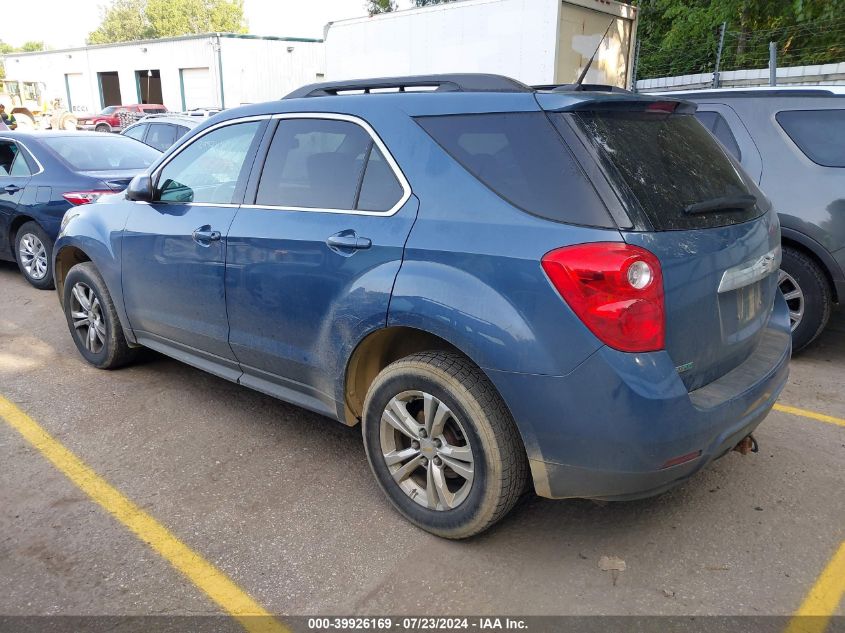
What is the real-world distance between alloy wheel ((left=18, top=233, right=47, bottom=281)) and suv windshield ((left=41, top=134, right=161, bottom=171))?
91 centimetres

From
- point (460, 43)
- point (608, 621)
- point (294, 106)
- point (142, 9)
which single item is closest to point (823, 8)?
point (460, 43)

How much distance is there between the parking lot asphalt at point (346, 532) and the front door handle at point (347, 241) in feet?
3.91

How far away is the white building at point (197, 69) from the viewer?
32.2 metres

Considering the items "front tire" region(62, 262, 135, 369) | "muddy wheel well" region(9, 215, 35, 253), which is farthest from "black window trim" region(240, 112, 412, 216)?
"muddy wheel well" region(9, 215, 35, 253)

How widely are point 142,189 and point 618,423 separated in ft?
10.3

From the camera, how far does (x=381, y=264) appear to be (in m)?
2.81

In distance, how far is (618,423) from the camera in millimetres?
2309

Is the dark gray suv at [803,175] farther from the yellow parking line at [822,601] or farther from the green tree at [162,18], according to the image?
the green tree at [162,18]

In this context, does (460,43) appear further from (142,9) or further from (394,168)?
(142,9)

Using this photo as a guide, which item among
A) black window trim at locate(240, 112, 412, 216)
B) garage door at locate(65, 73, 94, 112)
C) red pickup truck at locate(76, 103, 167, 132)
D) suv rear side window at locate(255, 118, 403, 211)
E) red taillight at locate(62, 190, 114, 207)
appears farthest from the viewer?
garage door at locate(65, 73, 94, 112)

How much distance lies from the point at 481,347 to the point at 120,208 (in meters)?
2.95

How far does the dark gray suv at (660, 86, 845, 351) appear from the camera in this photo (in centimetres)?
460

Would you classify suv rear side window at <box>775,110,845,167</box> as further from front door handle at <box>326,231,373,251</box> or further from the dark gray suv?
front door handle at <box>326,231,373,251</box>

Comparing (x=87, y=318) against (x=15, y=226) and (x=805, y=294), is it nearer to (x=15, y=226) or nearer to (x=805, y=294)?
(x=15, y=226)
